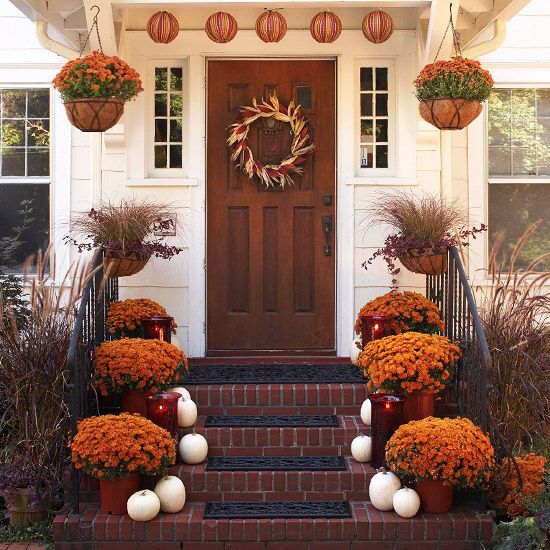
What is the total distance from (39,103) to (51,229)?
41.5 inches

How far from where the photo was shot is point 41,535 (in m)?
5.54

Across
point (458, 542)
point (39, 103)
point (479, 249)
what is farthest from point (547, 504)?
point (39, 103)

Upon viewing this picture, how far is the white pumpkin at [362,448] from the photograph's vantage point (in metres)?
5.73

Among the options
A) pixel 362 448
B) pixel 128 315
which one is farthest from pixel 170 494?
pixel 128 315

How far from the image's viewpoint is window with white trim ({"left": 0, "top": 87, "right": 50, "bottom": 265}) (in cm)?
769

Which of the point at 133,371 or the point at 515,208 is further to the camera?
the point at 515,208

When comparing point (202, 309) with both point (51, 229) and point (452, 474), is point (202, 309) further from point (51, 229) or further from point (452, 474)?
point (452, 474)

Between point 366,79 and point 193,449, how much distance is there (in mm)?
3394

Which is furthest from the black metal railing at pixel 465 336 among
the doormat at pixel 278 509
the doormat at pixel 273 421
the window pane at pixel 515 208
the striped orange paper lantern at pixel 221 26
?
the striped orange paper lantern at pixel 221 26

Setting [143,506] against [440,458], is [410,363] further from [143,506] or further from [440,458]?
[143,506]

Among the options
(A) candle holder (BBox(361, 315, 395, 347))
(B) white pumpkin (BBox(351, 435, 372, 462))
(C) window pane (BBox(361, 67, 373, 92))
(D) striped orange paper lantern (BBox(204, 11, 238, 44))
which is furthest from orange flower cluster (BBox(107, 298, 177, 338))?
(C) window pane (BBox(361, 67, 373, 92))

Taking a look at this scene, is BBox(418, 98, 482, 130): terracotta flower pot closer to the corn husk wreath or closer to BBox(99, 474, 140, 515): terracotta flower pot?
the corn husk wreath

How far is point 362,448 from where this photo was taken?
225 inches

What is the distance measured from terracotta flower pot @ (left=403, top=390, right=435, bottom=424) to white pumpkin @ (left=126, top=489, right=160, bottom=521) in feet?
5.37
